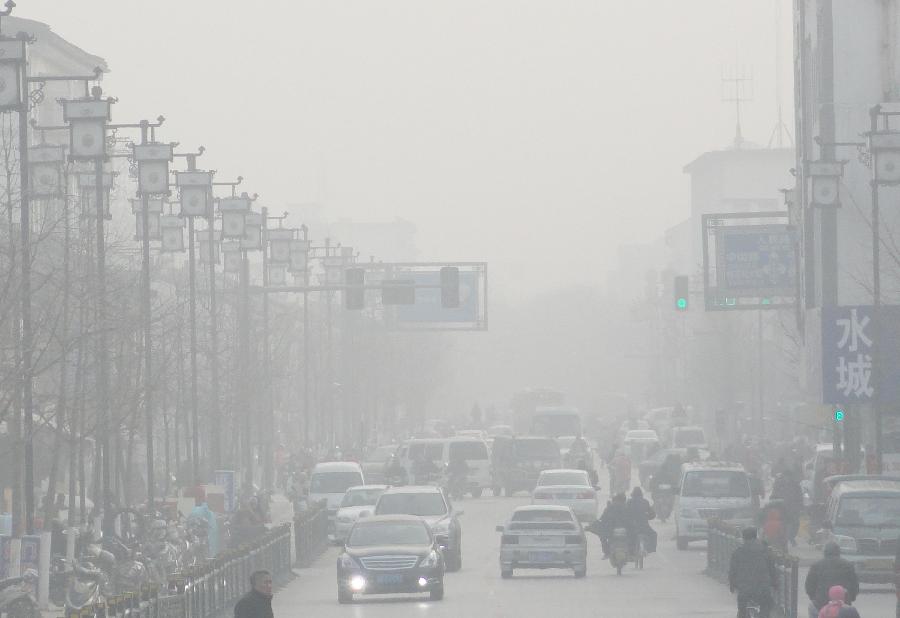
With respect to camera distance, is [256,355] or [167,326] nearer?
[167,326]

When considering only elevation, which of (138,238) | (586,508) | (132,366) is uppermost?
(138,238)

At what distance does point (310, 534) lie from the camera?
4225 centimetres

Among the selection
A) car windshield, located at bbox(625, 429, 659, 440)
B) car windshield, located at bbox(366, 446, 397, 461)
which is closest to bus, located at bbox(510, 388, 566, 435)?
car windshield, located at bbox(625, 429, 659, 440)

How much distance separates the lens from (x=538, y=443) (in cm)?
6788

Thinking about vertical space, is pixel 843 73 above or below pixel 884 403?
above

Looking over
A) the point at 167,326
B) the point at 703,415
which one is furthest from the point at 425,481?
the point at 703,415

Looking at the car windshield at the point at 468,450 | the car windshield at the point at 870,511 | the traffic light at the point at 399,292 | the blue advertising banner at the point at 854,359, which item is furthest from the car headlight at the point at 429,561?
the car windshield at the point at 468,450

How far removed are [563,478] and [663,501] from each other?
292 centimetres

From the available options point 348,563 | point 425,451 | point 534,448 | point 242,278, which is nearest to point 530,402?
point 534,448

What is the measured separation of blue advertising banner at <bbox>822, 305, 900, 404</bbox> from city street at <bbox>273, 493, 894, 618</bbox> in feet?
16.8

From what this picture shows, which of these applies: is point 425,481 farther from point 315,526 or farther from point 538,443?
point 315,526

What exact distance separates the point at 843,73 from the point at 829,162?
37.2 feet

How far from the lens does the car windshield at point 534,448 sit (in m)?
67.4

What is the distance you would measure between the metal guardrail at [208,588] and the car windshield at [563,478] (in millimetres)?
15445
